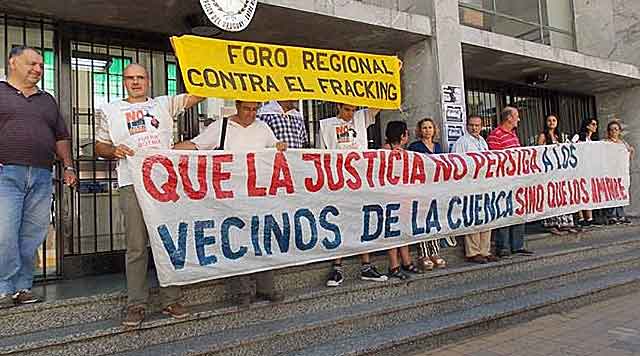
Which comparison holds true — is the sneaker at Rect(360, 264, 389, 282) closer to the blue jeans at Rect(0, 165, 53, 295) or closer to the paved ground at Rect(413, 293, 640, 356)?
the paved ground at Rect(413, 293, 640, 356)

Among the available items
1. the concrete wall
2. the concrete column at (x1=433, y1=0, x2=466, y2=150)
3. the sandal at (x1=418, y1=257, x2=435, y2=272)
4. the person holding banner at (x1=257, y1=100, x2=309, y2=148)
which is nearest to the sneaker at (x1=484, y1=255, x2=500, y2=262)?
the sandal at (x1=418, y1=257, x2=435, y2=272)

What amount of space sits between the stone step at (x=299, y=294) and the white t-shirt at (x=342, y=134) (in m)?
1.16

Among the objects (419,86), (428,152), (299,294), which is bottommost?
(299,294)

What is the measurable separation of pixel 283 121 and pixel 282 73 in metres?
0.60

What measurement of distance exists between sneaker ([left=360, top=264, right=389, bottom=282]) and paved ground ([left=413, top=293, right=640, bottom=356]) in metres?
0.82

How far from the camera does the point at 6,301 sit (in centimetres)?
330

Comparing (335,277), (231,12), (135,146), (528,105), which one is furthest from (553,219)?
(135,146)

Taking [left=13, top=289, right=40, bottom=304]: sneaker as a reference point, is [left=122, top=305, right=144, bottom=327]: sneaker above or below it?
below

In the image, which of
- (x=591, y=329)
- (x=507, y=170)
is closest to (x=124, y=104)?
(x=507, y=170)

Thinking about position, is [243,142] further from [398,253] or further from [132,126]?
[398,253]

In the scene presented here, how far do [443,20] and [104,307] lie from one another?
4.92m

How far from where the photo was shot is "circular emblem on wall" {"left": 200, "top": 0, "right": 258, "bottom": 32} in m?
4.59

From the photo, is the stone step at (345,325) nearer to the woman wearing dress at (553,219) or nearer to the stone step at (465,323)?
the stone step at (465,323)

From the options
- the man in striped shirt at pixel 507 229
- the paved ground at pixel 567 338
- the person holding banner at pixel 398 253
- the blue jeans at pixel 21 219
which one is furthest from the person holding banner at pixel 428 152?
the blue jeans at pixel 21 219
